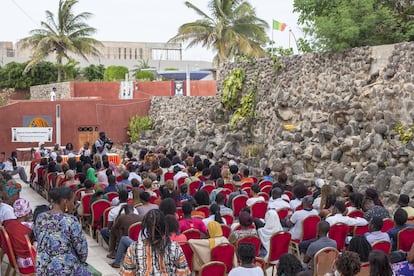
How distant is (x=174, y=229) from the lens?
6.61m

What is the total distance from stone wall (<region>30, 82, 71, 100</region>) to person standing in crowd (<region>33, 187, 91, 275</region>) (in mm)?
28729

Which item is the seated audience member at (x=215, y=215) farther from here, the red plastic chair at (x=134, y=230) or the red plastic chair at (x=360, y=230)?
the red plastic chair at (x=360, y=230)

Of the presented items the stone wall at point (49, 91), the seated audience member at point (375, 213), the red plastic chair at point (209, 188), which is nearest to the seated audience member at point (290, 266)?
the seated audience member at point (375, 213)

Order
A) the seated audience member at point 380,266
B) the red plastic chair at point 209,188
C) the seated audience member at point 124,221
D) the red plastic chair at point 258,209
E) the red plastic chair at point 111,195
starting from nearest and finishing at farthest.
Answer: the seated audience member at point 380,266 < the seated audience member at point 124,221 < the red plastic chair at point 258,209 < the red plastic chair at point 111,195 < the red plastic chair at point 209,188

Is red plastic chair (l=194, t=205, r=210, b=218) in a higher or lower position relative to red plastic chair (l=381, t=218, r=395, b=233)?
lower

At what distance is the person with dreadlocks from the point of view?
4.72 meters

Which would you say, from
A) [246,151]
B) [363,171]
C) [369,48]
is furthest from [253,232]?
[246,151]

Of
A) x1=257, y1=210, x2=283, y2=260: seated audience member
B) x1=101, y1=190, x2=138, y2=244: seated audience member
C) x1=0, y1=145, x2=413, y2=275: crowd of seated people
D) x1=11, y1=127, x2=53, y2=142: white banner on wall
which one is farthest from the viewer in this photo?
x1=11, y1=127, x2=53, y2=142: white banner on wall

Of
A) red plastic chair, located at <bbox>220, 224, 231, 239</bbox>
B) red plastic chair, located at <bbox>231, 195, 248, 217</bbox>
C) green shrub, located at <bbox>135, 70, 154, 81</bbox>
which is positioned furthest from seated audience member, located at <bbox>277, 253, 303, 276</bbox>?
green shrub, located at <bbox>135, 70, 154, 81</bbox>

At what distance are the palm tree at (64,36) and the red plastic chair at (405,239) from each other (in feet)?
115

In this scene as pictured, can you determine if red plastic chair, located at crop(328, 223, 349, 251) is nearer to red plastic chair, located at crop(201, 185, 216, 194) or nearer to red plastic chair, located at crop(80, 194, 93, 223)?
red plastic chair, located at crop(201, 185, 216, 194)

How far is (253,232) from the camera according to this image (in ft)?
25.4

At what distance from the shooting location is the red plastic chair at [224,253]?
6989 millimetres

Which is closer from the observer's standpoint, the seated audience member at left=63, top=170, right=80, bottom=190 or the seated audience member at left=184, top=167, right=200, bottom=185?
the seated audience member at left=63, top=170, right=80, bottom=190
